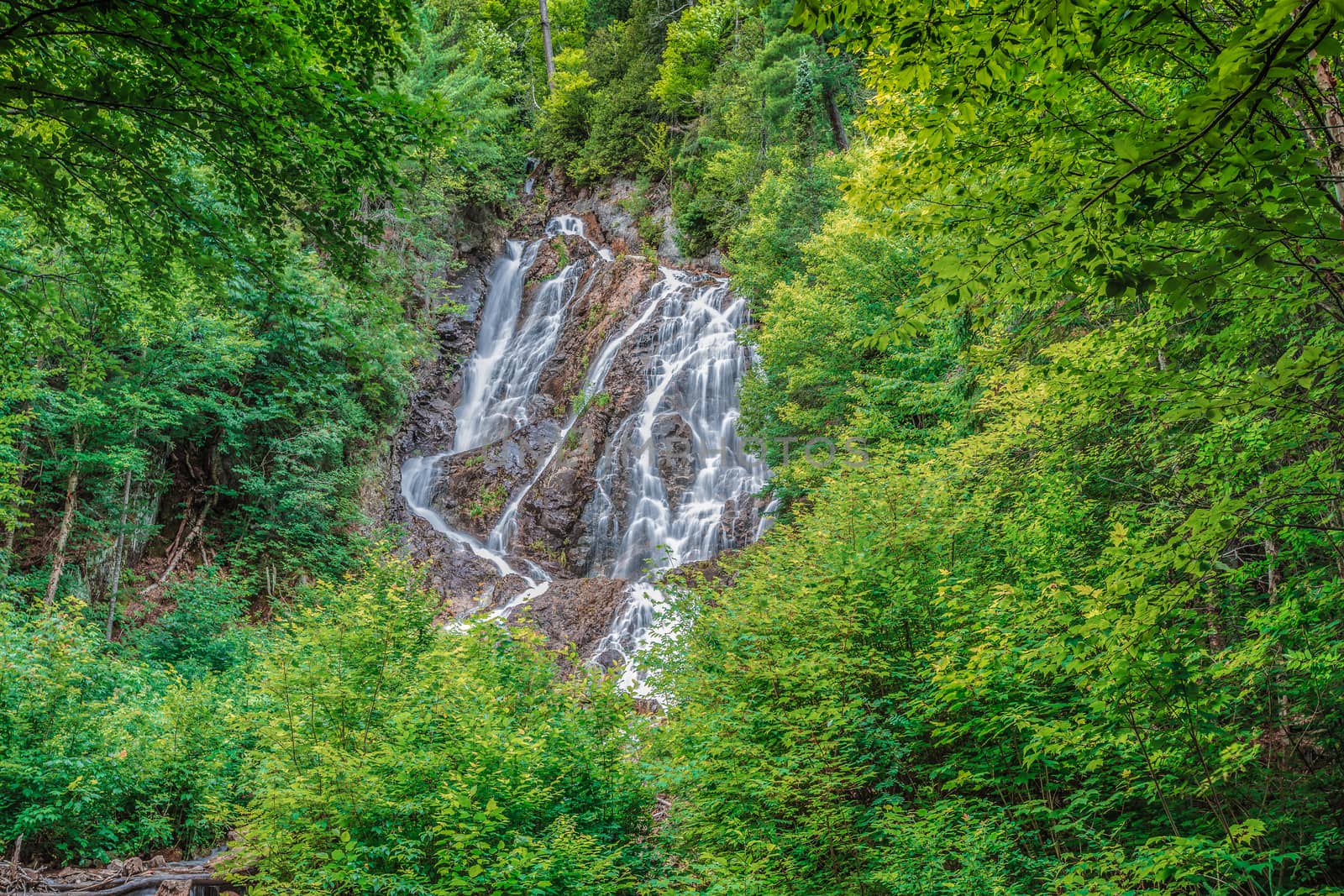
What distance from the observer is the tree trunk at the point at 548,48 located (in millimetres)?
38500

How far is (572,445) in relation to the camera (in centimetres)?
2195

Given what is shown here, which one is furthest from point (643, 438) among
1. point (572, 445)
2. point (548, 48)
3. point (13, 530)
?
point (548, 48)

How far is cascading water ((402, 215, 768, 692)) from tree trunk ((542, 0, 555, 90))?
17.5m

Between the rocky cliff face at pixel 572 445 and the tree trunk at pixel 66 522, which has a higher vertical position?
the rocky cliff face at pixel 572 445

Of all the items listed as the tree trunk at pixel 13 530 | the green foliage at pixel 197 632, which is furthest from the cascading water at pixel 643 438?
the tree trunk at pixel 13 530

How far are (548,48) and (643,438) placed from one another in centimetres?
2839

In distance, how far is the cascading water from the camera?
19.2 metres

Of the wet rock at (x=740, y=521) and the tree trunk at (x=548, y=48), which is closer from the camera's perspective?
the wet rock at (x=740, y=521)

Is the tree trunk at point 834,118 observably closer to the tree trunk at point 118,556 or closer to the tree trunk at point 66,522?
the tree trunk at point 118,556

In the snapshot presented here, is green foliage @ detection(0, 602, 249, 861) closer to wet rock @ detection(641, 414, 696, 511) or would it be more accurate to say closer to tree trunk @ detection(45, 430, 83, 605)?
tree trunk @ detection(45, 430, 83, 605)

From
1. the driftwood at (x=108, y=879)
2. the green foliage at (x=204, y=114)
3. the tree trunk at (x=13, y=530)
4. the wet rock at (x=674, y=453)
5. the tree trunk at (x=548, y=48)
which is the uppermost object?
the tree trunk at (x=548, y=48)

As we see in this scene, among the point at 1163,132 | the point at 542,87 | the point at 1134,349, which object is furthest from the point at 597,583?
the point at 542,87

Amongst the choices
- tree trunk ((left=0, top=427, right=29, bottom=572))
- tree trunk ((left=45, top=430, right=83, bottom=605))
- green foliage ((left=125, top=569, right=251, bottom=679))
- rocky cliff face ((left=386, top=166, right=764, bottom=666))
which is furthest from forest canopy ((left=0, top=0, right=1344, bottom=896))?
rocky cliff face ((left=386, top=166, right=764, bottom=666))

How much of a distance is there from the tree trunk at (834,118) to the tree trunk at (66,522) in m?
22.3
